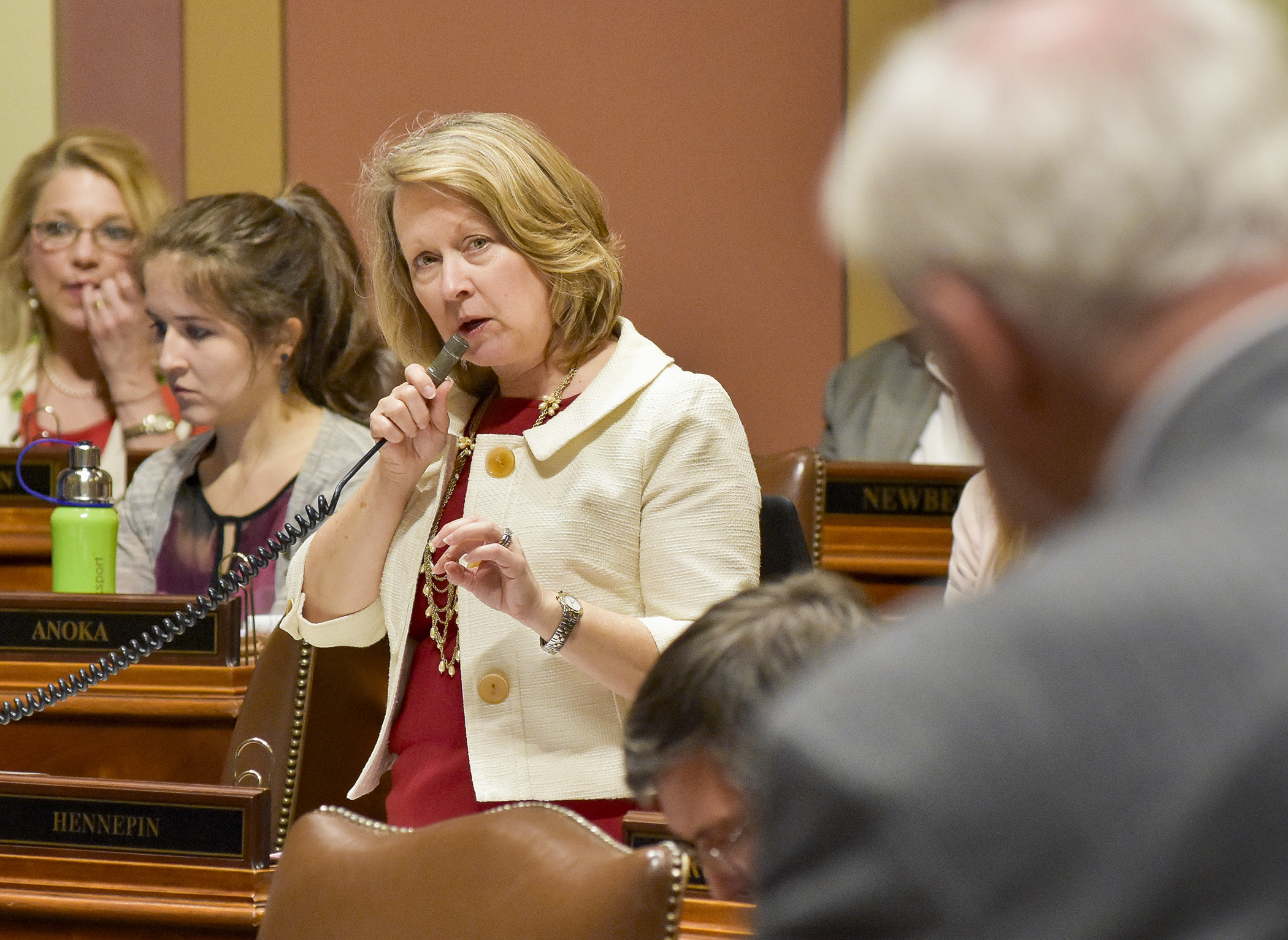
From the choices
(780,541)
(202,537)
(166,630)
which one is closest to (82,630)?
(166,630)

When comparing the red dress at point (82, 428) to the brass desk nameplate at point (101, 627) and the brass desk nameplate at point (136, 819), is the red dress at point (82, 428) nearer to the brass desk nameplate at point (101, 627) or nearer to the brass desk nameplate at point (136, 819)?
the brass desk nameplate at point (101, 627)

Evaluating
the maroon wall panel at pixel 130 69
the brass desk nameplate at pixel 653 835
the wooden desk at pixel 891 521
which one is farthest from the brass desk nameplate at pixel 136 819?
the maroon wall panel at pixel 130 69

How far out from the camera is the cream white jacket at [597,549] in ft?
5.97

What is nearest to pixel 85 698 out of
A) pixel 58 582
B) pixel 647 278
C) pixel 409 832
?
pixel 58 582

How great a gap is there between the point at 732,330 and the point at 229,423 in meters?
1.52

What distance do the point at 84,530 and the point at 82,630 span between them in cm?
30

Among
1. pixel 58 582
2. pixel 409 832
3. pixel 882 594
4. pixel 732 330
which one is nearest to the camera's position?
pixel 409 832

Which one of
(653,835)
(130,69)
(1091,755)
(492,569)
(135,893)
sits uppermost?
(130,69)

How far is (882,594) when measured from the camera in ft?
9.35

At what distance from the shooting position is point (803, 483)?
2.66 m

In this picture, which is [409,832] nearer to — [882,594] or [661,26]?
[882,594]

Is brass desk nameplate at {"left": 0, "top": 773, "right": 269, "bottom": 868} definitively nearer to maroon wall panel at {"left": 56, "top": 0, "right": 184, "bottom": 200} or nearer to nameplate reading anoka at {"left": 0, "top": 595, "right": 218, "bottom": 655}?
nameplate reading anoka at {"left": 0, "top": 595, "right": 218, "bottom": 655}

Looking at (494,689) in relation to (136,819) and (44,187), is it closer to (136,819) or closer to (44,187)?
(136,819)

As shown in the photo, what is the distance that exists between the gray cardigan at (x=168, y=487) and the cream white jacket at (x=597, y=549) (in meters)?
0.86
